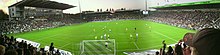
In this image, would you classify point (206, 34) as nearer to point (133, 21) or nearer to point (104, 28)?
point (133, 21)

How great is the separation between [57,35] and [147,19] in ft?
5.45

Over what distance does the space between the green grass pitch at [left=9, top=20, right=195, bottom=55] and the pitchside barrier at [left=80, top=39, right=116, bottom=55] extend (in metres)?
0.08


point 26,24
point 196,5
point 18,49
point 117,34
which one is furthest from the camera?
point 26,24

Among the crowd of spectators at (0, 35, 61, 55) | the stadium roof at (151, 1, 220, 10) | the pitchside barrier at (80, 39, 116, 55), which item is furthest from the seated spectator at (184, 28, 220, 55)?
the pitchside barrier at (80, 39, 116, 55)

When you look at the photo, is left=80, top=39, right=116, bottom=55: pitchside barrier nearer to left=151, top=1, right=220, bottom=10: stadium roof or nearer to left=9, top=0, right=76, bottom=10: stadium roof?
left=9, top=0, right=76, bottom=10: stadium roof

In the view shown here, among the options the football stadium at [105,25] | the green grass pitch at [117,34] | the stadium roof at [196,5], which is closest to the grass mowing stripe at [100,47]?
the football stadium at [105,25]

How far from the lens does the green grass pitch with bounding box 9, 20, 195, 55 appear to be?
4.87m

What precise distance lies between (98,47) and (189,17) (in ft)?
4.97

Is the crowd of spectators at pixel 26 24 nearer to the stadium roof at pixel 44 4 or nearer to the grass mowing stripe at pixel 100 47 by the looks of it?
the stadium roof at pixel 44 4

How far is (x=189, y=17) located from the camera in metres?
4.92

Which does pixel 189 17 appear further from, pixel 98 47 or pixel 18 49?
pixel 18 49

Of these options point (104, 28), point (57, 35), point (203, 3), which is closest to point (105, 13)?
point (104, 28)

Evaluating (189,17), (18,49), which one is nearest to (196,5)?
(189,17)

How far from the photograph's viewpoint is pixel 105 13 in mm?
Result: 4859
